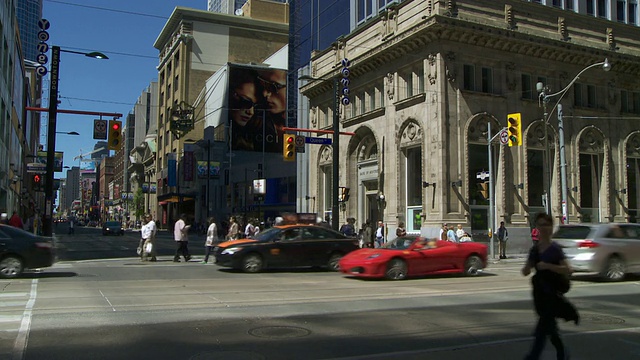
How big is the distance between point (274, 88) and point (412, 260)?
58.3 metres

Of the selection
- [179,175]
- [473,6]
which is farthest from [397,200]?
[179,175]

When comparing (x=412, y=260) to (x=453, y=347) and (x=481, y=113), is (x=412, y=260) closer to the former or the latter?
(x=453, y=347)

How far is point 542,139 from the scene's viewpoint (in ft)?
100

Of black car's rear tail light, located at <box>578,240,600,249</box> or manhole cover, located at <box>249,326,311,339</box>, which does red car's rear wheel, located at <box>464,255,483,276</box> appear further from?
manhole cover, located at <box>249,326,311,339</box>

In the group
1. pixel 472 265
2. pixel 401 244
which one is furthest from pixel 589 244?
pixel 401 244

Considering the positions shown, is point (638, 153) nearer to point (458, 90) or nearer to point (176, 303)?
point (458, 90)

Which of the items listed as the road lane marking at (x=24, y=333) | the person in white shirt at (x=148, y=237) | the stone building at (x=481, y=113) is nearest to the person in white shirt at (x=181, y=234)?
the person in white shirt at (x=148, y=237)

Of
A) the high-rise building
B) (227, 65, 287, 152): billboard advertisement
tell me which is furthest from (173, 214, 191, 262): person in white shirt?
the high-rise building

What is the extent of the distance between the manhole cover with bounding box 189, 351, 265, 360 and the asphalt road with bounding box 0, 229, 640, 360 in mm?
13

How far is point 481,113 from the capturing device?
28703mm

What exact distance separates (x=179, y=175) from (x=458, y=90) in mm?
55888

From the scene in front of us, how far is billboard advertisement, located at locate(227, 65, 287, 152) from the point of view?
2672 inches


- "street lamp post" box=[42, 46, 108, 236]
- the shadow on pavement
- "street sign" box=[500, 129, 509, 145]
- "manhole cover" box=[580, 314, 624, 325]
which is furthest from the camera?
"street sign" box=[500, 129, 509, 145]

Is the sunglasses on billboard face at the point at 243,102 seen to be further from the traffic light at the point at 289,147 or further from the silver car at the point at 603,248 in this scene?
the silver car at the point at 603,248
